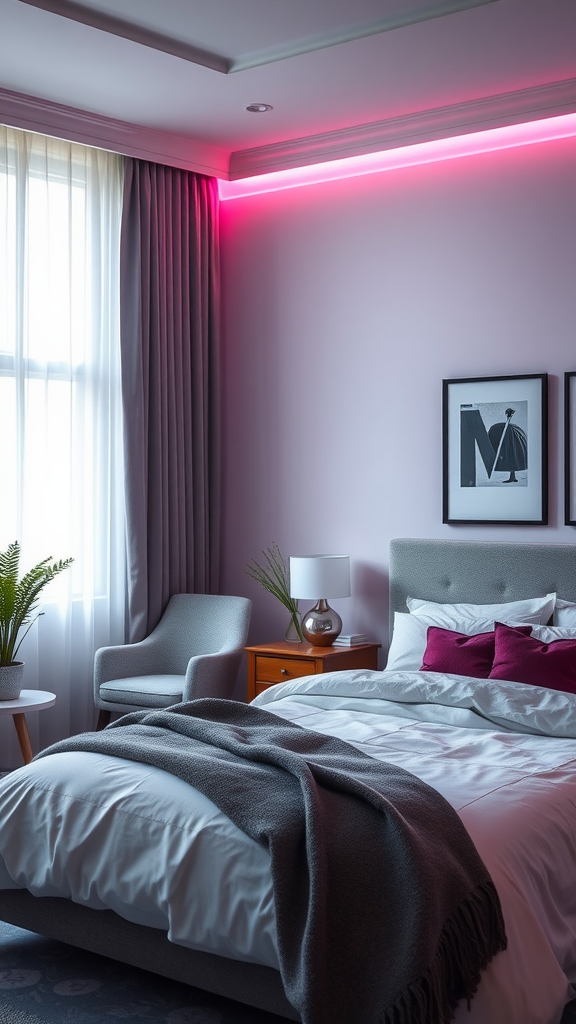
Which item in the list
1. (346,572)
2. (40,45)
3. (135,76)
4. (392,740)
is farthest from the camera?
(346,572)

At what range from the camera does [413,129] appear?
4977mm

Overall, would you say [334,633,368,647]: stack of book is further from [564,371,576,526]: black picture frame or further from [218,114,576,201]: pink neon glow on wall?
[218,114,576,201]: pink neon glow on wall

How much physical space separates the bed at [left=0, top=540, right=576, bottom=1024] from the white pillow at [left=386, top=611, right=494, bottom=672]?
59 centimetres

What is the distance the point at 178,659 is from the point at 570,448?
2.18 meters

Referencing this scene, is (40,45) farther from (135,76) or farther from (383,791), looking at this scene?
(383,791)

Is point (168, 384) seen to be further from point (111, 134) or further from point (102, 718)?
point (102, 718)

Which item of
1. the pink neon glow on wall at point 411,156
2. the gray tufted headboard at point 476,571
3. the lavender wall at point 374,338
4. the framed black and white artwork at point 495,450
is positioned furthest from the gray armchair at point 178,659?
the pink neon glow on wall at point 411,156

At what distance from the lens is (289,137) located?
5332 millimetres

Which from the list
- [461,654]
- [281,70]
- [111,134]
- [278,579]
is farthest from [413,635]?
[111,134]

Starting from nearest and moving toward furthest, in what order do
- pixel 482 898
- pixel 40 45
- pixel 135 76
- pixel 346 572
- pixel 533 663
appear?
pixel 482 898 < pixel 533 663 < pixel 40 45 < pixel 135 76 < pixel 346 572

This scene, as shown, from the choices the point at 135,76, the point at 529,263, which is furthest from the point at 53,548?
the point at 529,263

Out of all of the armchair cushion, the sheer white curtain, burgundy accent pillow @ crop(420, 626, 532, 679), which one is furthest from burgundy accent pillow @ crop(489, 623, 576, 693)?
the sheer white curtain

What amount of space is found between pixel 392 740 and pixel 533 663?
747mm

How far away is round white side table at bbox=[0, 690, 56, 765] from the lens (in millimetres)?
4410
